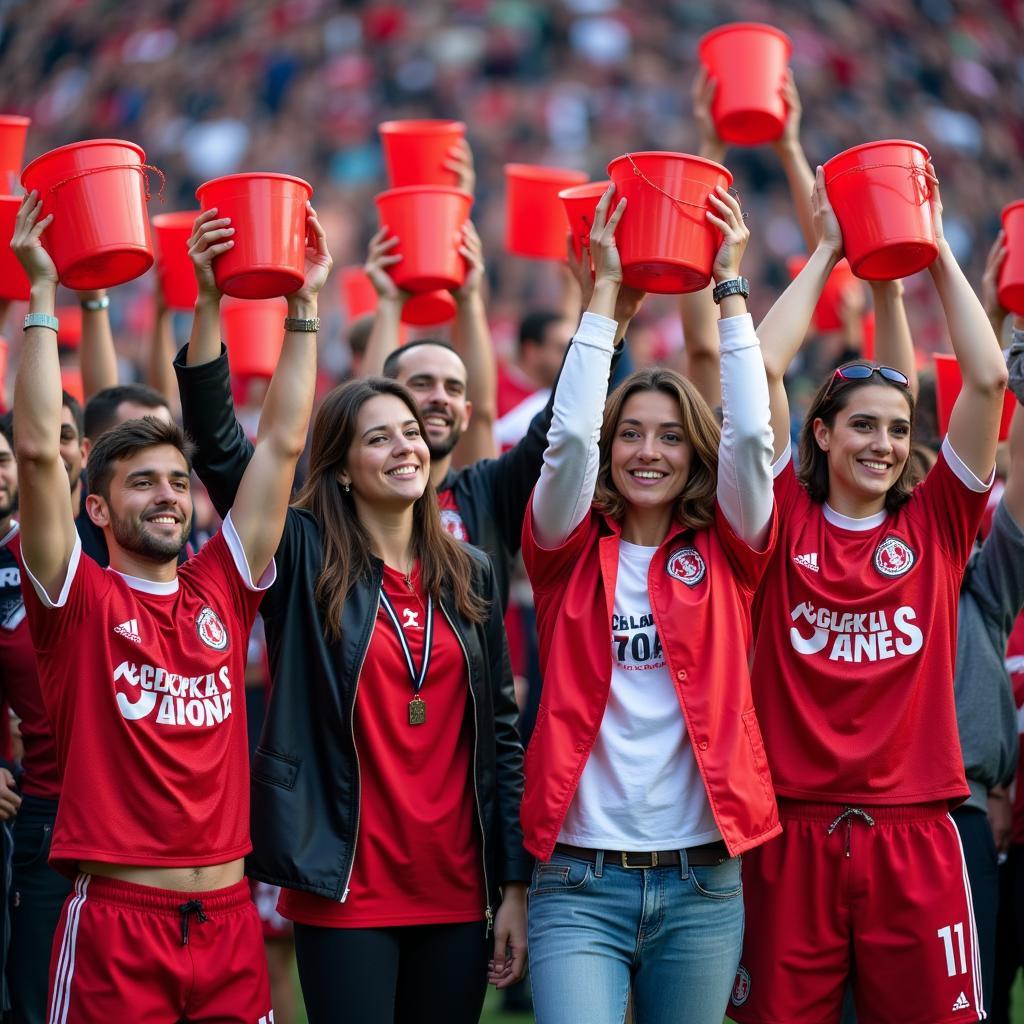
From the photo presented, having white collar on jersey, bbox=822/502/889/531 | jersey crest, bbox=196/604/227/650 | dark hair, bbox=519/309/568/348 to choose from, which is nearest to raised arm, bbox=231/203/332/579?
jersey crest, bbox=196/604/227/650

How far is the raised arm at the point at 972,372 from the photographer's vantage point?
3.79m

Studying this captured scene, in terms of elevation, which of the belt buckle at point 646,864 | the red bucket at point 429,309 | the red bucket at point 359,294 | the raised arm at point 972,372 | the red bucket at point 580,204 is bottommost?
the belt buckle at point 646,864

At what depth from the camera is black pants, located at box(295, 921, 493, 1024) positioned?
3484 millimetres

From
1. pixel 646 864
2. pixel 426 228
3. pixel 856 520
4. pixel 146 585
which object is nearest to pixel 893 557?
pixel 856 520

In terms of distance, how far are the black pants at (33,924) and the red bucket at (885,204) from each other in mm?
2592

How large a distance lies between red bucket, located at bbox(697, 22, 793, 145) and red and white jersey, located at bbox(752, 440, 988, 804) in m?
1.54

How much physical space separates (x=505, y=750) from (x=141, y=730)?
90 cm

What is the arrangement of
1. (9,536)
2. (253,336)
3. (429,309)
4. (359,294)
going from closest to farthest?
(9,536) < (429,309) < (253,336) < (359,294)

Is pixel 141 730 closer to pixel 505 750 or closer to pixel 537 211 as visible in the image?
pixel 505 750

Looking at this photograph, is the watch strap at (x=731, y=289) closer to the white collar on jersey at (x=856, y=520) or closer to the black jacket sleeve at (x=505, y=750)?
the white collar on jersey at (x=856, y=520)

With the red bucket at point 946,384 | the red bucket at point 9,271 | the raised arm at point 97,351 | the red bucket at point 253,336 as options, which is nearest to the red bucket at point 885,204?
the red bucket at point 946,384

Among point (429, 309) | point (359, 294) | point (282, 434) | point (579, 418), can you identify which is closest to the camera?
point (579, 418)

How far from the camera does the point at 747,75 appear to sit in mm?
4891

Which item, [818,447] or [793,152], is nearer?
[818,447]
